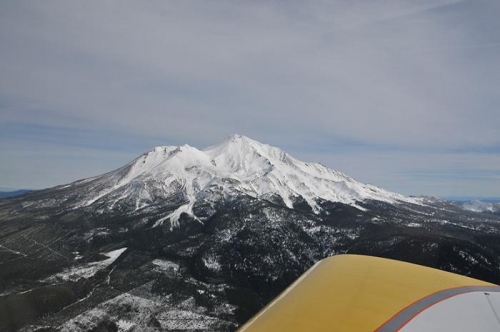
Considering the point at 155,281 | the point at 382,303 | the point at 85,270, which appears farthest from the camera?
the point at 85,270

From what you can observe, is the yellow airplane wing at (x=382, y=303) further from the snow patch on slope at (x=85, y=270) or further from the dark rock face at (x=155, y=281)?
the snow patch on slope at (x=85, y=270)

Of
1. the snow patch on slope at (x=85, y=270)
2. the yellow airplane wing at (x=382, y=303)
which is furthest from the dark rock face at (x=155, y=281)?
the yellow airplane wing at (x=382, y=303)

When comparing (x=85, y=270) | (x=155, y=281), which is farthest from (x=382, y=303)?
(x=85, y=270)

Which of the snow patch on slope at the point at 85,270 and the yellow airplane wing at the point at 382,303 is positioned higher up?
the yellow airplane wing at the point at 382,303

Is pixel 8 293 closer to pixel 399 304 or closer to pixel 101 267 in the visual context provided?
pixel 101 267

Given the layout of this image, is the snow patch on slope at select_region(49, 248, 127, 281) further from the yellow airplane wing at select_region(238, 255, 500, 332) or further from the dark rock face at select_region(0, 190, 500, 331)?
the yellow airplane wing at select_region(238, 255, 500, 332)

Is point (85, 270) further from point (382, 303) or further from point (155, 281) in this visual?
point (382, 303)

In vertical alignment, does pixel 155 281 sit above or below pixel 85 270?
below

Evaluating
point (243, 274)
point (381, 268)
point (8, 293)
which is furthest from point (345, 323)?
point (243, 274)

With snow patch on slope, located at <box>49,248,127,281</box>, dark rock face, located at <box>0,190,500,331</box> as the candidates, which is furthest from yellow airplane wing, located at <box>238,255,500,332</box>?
snow patch on slope, located at <box>49,248,127,281</box>

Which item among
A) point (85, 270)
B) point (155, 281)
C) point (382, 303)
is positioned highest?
point (382, 303)
